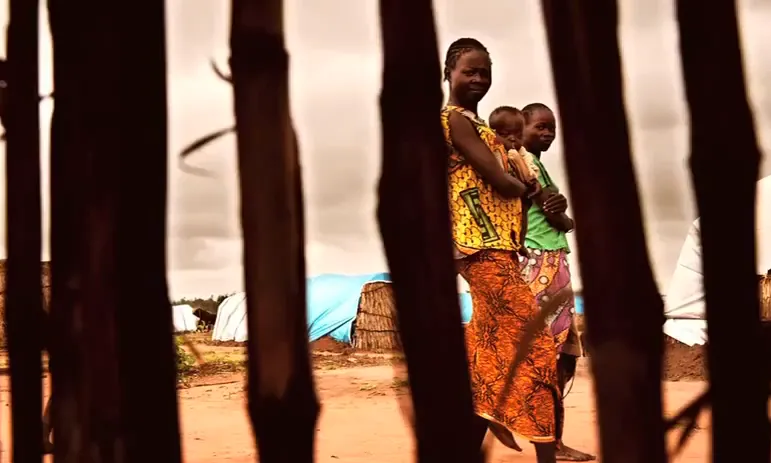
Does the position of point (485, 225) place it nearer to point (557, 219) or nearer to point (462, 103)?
point (462, 103)

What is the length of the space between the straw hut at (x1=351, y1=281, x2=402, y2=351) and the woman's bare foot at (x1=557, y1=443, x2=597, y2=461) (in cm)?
736

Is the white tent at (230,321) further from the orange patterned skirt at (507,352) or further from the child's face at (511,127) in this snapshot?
the orange patterned skirt at (507,352)

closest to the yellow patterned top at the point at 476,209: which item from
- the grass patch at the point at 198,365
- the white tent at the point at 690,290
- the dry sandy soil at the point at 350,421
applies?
the dry sandy soil at the point at 350,421

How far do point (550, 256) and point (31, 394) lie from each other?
6.81 feet

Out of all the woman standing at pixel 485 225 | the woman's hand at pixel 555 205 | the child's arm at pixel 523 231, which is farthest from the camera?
the woman's hand at pixel 555 205

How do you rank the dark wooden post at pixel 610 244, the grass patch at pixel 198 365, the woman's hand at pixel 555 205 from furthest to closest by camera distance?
the grass patch at pixel 198 365
the woman's hand at pixel 555 205
the dark wooden post at pixel 610 244

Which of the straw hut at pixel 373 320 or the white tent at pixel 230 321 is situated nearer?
the straw hut at pixel 373 320

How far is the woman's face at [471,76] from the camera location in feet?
8.84

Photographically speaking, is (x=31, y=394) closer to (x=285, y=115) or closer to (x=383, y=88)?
(x=285, y=115)

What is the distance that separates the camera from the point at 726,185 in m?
1.26

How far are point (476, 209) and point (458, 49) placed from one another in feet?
1.42

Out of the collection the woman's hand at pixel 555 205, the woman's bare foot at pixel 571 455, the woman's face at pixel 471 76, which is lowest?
the woman's bare foot at pixel 571 455

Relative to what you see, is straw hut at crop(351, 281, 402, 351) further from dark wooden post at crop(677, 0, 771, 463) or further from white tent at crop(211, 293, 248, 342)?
dark wooden post at crop(677, 0, 771, 463)

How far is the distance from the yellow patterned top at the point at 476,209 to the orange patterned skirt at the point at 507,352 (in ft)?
0.11
